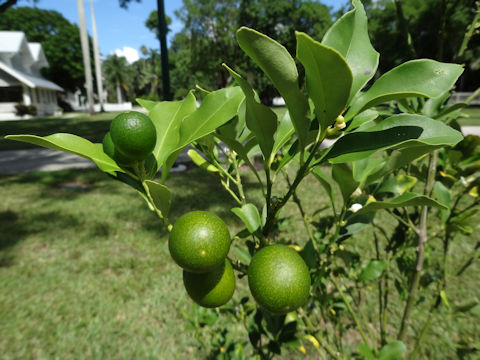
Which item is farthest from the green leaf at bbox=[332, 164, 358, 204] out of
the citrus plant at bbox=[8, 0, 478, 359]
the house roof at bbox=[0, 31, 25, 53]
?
the house roof at bbox=[0, 31, 25, 53]

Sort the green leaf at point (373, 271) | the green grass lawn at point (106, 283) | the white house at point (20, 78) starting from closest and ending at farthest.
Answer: the green leaf at point (373, 271) < the green grass lawn at point (106, 283) < the white house at point (20, 78)

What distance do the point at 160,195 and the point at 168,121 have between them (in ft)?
0.65

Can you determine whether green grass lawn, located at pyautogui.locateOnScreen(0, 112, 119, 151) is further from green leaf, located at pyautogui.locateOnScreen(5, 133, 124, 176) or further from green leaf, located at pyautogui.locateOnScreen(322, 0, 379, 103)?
green leaf, located at pyautogui.locateOnScreen(322, 0, 379, 103)

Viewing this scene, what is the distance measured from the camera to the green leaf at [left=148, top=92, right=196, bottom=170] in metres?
0.66

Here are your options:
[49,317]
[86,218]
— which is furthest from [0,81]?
[49,317]

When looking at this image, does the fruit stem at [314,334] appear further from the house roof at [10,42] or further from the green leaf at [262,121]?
the house roof at [10,42]

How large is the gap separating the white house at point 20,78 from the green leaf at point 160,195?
83.5 ft

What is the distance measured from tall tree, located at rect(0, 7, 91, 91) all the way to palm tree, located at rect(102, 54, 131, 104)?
11199mm

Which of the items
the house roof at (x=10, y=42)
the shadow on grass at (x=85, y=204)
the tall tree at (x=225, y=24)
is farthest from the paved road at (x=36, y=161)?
the house roof at (x=10, y=42)

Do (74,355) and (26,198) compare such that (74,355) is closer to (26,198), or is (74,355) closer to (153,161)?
(153,161)

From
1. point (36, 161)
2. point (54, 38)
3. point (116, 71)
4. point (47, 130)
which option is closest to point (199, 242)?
point (36, 161)

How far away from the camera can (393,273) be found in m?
3.05

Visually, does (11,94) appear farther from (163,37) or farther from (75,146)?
(75,146)

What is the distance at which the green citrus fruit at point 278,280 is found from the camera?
1.74 ft
